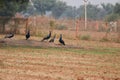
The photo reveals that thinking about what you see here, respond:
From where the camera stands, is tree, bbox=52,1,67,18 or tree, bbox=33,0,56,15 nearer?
tree, bbox=33,0,56,15

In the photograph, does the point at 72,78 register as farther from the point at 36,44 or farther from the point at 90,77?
the point at 36,44

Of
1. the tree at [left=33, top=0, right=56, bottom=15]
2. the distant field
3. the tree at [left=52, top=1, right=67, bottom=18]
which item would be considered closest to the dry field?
the distant field

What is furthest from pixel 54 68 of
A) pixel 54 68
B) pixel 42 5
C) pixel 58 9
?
pixel 58 9

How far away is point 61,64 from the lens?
1666 cm

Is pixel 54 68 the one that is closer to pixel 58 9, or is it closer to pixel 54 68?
pixel 54 68

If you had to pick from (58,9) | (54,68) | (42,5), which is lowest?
(54,68)

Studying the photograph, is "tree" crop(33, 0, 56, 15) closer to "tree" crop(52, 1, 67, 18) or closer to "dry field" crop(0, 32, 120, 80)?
"tree" crop(52, 1, 67, 18)

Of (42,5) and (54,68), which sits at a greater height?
(42,5)

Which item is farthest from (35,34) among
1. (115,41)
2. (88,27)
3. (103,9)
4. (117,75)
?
(103,9)

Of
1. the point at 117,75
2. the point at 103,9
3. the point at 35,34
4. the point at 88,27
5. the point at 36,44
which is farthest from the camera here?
the point at 103,9

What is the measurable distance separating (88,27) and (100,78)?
38.2m

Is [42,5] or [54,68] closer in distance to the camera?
[54,68]

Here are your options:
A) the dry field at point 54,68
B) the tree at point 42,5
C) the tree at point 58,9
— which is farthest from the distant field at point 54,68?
the tree at point 58,9

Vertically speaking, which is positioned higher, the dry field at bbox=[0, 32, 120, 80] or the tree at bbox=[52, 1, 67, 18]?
the tree at bbox=[52, 1, 67, 18]
